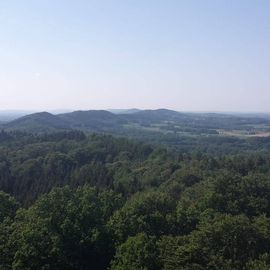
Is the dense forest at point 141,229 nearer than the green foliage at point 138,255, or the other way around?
the green foliage at point 138,255

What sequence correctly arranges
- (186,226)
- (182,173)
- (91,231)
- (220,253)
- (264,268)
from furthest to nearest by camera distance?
(182,173), (186,226), (91,231), (220,253), (264,268)

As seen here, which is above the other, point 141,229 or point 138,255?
point 138,255

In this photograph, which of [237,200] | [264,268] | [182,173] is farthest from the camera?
[182,173]

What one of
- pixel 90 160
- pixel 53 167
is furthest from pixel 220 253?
pixel 90 160

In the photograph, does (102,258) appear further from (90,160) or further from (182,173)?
(90,160)

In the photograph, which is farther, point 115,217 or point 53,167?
point 53,167

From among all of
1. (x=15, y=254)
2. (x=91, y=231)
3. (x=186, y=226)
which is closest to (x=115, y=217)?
(x=91, y=231)

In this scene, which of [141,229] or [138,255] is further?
[141,229]

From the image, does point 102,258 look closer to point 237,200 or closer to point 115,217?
point 115,217

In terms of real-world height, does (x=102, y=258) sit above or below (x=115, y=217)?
below

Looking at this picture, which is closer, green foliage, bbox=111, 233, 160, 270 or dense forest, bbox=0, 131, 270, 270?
green foliage, bbox=111, 233, 160, 270
